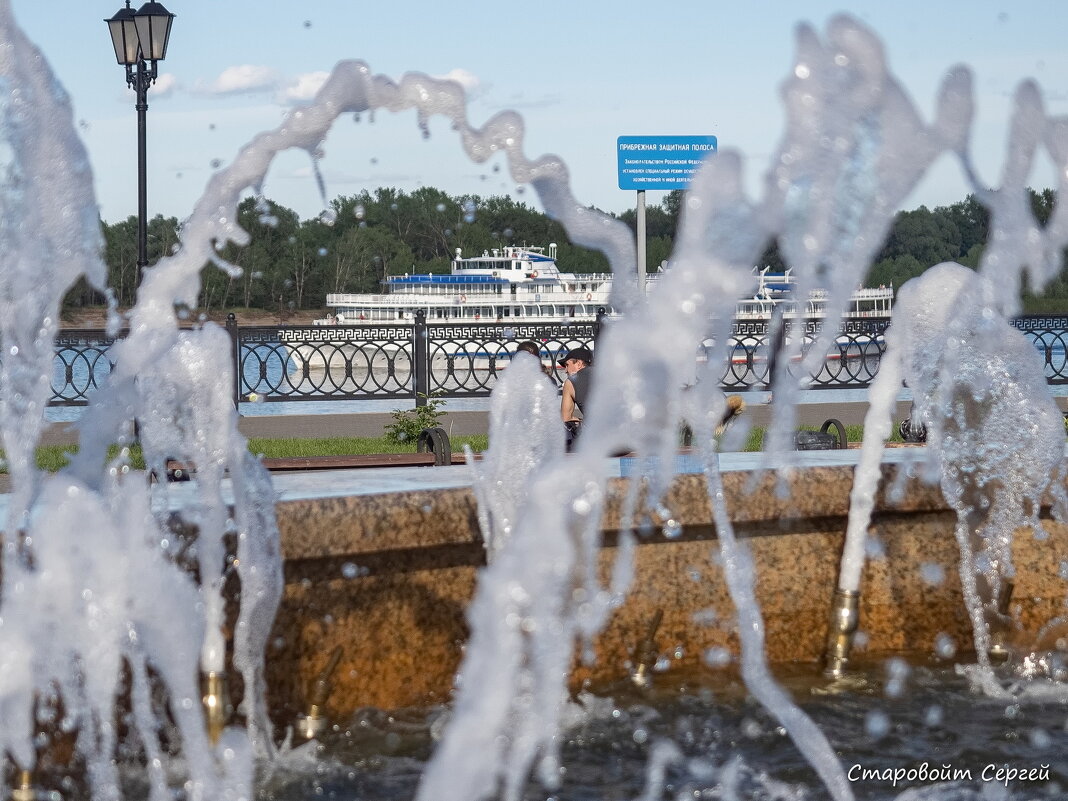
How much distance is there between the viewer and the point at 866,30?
2.93 metres

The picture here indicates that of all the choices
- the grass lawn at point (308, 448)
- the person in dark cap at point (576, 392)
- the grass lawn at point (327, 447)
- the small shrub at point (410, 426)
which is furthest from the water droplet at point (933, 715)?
the small shrub at point (410, 426)

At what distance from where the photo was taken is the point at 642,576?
3844mm

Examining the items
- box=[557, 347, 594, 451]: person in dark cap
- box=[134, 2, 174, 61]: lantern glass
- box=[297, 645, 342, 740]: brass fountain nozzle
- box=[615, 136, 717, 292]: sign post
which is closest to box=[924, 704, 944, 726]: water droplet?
box=[297, 645, 342, 740]: brass fountain nozzle

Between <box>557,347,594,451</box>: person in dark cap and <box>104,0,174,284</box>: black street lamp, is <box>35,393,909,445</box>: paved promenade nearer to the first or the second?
<box>104,0,174,284</box>: black street lamp

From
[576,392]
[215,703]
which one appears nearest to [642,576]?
[215,703]

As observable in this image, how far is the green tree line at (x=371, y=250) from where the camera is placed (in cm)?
4322

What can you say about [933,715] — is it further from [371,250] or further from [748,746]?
[371,250]

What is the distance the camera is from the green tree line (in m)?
43.2

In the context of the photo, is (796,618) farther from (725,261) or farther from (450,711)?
(725,261)

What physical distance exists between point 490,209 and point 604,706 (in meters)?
61.7

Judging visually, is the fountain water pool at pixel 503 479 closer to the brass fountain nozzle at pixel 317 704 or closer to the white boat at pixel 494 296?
the brass fountain nozzle at pixel 317 704

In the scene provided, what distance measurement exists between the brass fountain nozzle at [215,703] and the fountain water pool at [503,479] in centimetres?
4

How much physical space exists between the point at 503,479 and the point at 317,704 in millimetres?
837

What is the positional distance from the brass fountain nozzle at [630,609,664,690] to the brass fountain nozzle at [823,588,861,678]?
50 cm
